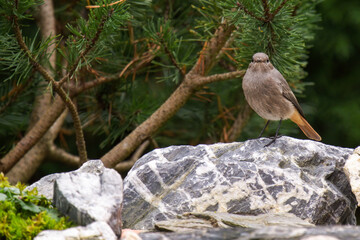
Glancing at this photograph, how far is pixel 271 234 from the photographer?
2.29m

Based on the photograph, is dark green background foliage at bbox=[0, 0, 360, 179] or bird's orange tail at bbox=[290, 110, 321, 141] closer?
dark green background foliage at bbox=[0, 0, 360, 179]

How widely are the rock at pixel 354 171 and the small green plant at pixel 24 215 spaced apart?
4.79 ft

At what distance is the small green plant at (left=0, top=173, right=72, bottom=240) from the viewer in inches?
95.3

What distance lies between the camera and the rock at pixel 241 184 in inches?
119

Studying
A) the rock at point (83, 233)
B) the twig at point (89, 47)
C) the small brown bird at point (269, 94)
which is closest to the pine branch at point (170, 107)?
the small brown bird at point (269, 94)

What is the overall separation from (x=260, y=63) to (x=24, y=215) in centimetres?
164

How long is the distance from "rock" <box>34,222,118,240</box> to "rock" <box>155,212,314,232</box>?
39 centimetres

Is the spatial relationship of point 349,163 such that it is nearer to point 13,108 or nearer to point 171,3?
point 171,3

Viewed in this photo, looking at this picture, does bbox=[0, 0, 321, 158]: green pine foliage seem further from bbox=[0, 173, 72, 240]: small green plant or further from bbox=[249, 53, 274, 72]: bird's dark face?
bbox=[0, 173, 72, 240]: small green plant

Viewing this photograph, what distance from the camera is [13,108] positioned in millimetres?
4043

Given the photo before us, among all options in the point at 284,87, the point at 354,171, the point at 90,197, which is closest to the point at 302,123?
the point at 284,87

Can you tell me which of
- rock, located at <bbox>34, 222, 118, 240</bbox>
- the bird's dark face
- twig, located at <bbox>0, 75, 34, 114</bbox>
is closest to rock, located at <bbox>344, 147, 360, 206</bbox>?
the bird's dark face

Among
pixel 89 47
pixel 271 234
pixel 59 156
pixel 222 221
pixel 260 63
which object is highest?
pixel 89 47

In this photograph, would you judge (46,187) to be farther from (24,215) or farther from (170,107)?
(170,107)
